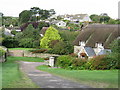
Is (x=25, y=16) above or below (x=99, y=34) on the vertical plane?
above

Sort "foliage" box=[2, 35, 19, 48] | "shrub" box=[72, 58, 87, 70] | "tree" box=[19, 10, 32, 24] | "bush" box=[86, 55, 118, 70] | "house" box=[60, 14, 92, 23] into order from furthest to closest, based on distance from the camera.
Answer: "house" box=[60, 14, 92, 23] → "tree" box=[19, 10, 32, 24] → "foliage" box=[2, 35, 19, 48] → "shrub" box=[72, 58, 87, 70] → "bush" box=[86, 55, 118, 70]

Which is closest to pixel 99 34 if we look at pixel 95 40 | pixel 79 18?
pixel 95 40

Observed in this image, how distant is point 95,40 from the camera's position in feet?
149

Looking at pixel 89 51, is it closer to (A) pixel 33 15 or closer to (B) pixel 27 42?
(B) pixel 27 42

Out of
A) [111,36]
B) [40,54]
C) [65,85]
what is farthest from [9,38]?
[65,85]

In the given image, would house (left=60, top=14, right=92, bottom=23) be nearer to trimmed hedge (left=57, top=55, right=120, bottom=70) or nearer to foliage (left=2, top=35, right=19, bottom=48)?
foliage (left=2, top=35, right=19, bottom=48)

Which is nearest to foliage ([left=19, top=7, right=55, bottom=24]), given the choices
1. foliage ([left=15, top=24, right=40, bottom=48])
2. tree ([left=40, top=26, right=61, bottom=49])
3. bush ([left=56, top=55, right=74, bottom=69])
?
foliage ([left=15, top=24, right=40, bottom=48])

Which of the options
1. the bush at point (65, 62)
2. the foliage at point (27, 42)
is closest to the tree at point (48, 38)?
the foliage at point (27, 42)

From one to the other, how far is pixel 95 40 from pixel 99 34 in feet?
4.04

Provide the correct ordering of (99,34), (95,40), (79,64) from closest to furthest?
(79,64) → (95,40) → (99,34)

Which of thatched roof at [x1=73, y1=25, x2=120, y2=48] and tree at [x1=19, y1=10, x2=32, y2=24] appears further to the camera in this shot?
tree at [x1=19, y1=10, x2=32, y2=24]

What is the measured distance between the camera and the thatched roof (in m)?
43.3

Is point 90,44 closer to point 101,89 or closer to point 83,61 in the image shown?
point 83,61

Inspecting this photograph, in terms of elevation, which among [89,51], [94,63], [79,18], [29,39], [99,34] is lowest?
[89,51]
